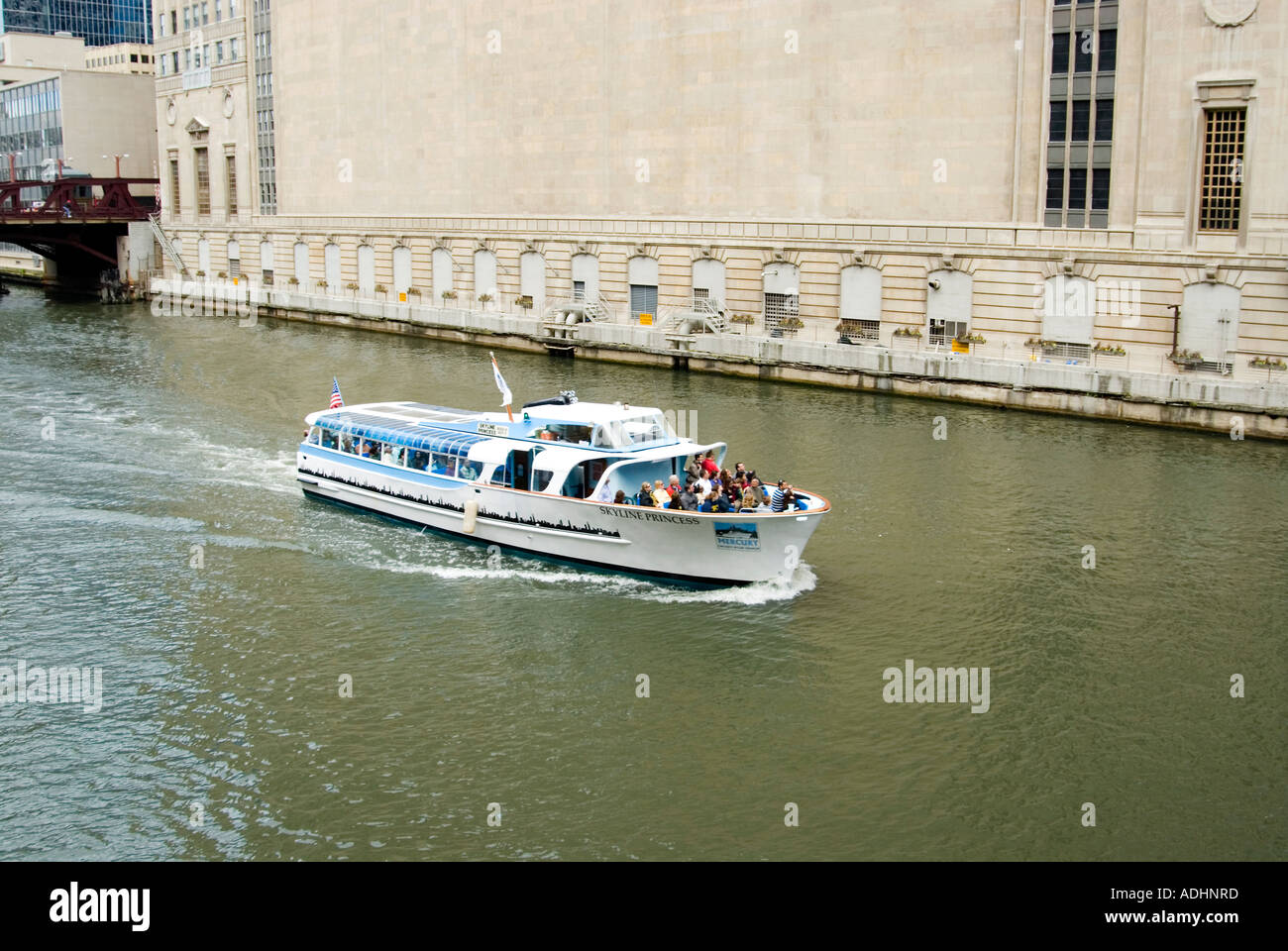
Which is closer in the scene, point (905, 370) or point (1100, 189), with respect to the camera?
point (1100, 189)

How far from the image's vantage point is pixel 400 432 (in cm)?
3703

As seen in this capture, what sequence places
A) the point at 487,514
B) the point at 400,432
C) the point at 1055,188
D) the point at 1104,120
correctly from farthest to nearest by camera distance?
the point at 1055,188
the point at 1104,120
the point at 400,432
the point at 487,514

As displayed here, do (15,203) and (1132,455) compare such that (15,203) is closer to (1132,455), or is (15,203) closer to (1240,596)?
(1132,455)

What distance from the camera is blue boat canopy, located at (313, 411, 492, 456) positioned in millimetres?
35188

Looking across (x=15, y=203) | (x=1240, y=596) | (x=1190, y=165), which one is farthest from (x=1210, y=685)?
(x=15, y=203)

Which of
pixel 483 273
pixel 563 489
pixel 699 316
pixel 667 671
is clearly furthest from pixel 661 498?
pixel 483 273

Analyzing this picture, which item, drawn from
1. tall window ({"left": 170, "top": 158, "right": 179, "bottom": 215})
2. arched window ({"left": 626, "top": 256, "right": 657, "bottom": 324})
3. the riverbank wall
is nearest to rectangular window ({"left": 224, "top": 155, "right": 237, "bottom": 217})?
tall window ({"left": 170, "top": 158, "right": 179, "bottom": 215})

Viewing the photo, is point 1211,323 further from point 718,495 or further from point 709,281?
point 718,495

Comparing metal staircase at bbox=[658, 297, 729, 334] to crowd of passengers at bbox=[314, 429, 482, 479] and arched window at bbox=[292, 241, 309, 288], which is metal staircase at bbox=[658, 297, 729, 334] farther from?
arched window at bbox=[292, 241, 309, 288]

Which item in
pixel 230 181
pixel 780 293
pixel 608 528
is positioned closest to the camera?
pixel 608 528

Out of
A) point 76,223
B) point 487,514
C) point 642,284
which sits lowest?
point 487,514

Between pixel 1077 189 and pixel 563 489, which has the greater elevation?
pixel 1077 189
